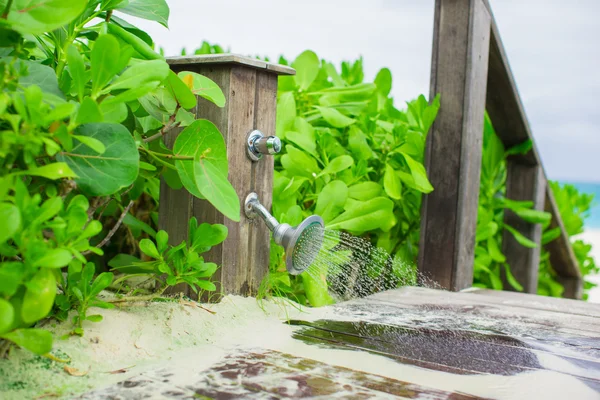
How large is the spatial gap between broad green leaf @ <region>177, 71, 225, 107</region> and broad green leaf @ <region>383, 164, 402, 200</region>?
0.89 metres

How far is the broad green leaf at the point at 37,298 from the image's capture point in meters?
0.93

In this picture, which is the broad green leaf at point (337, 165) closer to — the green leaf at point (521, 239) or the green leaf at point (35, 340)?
the green leaf at point (35, 340)

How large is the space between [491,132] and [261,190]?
175 centimetres

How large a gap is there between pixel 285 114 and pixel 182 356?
3.23ft

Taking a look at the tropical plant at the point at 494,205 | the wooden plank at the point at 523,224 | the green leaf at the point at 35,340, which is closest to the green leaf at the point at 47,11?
the green leaf at the point at 35,340

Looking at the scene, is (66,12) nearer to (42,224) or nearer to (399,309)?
(42,224)

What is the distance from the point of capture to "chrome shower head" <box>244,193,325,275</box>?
1.45m

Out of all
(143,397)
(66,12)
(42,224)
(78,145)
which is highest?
(66,12)

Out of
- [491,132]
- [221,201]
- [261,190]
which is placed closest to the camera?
[221,201]

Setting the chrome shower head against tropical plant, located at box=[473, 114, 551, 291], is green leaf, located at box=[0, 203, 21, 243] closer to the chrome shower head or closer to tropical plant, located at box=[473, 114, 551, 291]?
the chrome shower head

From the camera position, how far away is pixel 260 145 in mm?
1538

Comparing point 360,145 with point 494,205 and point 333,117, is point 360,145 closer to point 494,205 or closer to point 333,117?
point 333,117

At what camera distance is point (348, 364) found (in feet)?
3.75

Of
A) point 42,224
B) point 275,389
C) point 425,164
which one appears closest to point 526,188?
point 425,164
